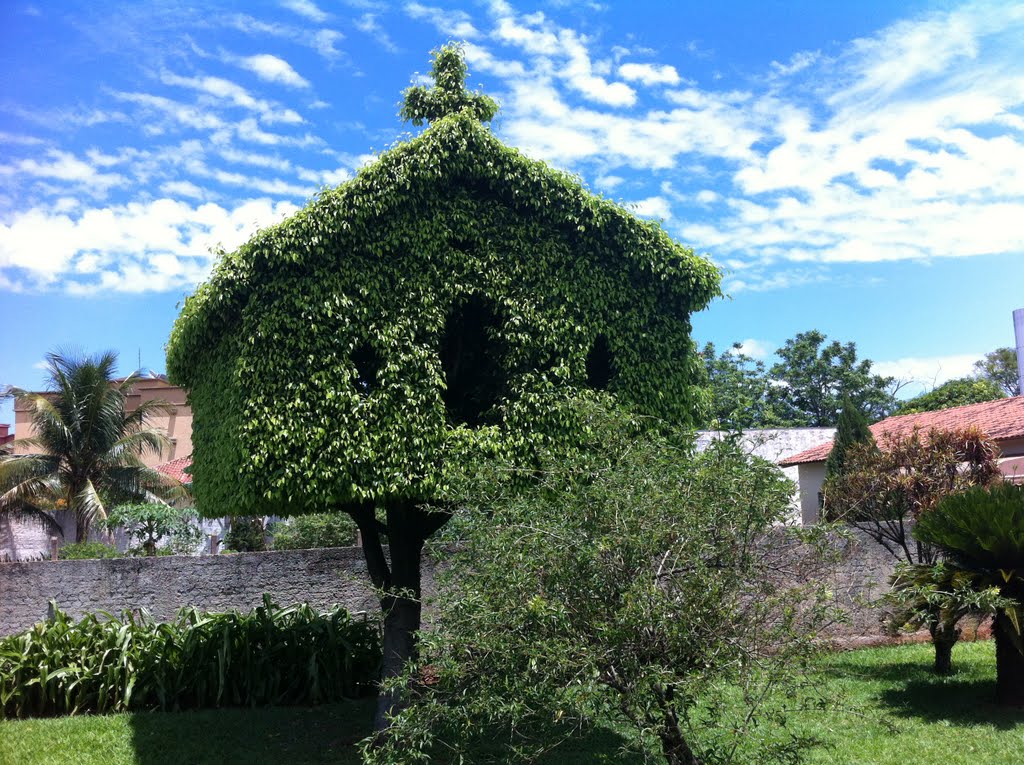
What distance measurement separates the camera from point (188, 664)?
450 inches

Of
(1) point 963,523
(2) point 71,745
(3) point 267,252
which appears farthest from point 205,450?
(1) point 963,523

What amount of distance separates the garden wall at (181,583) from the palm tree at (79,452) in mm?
13230

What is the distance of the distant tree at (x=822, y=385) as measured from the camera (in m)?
43.0

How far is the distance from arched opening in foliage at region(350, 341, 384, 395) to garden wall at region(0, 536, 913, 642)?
4841 millimetres

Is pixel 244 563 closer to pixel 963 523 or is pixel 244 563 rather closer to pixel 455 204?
pixel 455 204

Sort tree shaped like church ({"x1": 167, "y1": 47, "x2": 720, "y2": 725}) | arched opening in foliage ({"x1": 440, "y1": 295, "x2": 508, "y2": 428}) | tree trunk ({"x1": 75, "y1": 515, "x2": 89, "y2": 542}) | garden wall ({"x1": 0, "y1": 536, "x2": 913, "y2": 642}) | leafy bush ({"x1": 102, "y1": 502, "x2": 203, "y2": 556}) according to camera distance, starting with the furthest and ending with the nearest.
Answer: tree trunk ({"x1": 75, "y1": 515, "x2": 89, "y2": 542}), leafy bush ({"x1": 102, "y1": 502, "x2": 203, "y2": 556}), garden wall ({"x1": 0, "y1": 536, "x2": 913, "y2": 642}), arched opening in foliage ({"x1": 440, "y1": 295, "x2": 508, "y2": 428}), tree shaped like church ({"x1": 167, "y1": 47, "x2": 720, "y2": 725})

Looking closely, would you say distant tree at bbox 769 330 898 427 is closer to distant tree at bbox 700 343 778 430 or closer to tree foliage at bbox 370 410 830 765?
distant tree at bbox 700 343 778 430

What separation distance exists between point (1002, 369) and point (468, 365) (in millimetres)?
45475

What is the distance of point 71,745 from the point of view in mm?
9742

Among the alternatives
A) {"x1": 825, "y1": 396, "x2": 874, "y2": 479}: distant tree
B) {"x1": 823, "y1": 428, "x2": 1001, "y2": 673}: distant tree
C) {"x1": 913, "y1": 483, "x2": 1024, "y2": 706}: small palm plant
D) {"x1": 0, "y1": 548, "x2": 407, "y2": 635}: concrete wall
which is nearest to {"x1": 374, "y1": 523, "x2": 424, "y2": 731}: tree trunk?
{"x1": 0, "y1": 548, "x2": 407, "y2": 635}: concrete wall

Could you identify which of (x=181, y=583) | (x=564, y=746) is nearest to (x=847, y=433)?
(x=564, y=746)

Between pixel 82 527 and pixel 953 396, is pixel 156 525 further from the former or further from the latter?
pixel 953 396

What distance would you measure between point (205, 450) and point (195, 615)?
3.17 m

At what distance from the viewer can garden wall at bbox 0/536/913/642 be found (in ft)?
43.9
